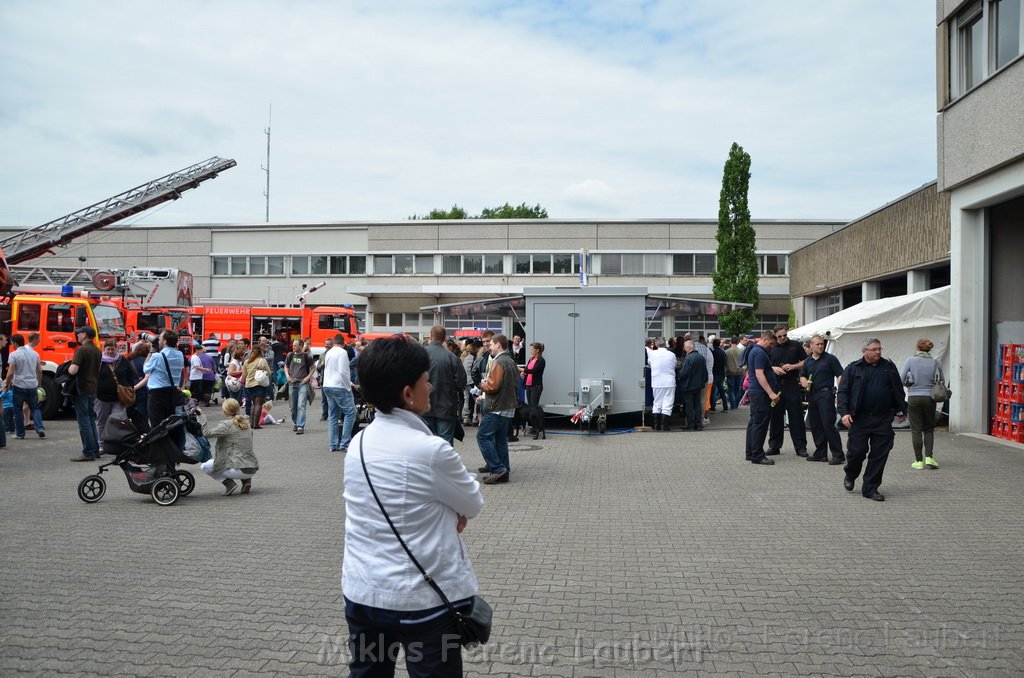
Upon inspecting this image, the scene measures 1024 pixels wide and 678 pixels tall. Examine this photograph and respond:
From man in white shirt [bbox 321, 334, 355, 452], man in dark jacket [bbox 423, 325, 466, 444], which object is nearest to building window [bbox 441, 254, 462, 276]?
man in white shirt [bbox 321, 334, 355, 452]

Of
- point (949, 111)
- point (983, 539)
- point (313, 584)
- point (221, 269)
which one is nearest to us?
point (313, 584)

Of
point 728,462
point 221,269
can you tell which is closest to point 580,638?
point 728,462

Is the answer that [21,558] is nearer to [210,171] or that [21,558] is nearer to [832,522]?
[832,522]

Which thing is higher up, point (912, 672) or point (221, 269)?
point (221, 269)

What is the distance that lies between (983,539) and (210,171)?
25.5 m

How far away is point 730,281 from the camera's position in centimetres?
4041

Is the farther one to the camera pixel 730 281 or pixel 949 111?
pixel 730 281

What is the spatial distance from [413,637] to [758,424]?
9.96 metres

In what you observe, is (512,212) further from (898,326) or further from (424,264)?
(898,326)

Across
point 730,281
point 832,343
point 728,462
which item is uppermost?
point 730,281

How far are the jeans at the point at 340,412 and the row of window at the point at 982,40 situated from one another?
12.2 metres

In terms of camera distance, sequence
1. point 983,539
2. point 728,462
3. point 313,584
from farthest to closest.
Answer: point 728,462
point 983,539
point 313,584

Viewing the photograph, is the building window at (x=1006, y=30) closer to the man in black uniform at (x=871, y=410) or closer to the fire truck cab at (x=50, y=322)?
A: the man in black uniform at (x=871, y=410)

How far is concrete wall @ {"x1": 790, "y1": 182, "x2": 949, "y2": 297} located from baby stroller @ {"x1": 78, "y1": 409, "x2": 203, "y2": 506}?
1775 centimetres
